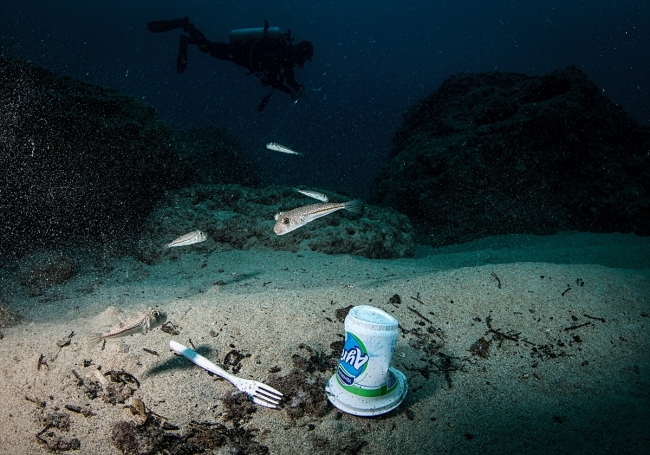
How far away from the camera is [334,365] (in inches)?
98.3

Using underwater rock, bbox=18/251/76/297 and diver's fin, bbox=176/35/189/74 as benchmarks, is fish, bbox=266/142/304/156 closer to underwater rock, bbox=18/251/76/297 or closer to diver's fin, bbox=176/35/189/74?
underwater rock, bbox=18/251/76/297

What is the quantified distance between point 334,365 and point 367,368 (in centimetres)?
58

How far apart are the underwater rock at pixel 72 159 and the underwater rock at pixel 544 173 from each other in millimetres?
6255

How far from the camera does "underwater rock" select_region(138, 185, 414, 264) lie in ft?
18.4

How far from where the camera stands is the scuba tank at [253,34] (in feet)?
39.5

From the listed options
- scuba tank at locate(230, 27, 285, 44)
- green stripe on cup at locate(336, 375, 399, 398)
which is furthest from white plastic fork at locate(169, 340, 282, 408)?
scuba tank at locate(230, 27, 285, 44)

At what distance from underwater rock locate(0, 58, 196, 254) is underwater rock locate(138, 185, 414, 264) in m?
0.77

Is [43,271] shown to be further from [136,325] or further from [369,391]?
[369,391]

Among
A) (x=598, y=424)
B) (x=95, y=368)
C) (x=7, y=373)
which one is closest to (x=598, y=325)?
(x=598, y=424)

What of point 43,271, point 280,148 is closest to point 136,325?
point 280,148

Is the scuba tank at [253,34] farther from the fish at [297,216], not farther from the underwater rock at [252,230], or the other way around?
the fish at [297,216]

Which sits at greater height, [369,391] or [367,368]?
[367,368]

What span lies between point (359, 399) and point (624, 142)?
31.6 ft

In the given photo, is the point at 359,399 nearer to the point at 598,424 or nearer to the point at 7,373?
the point at 598,424
